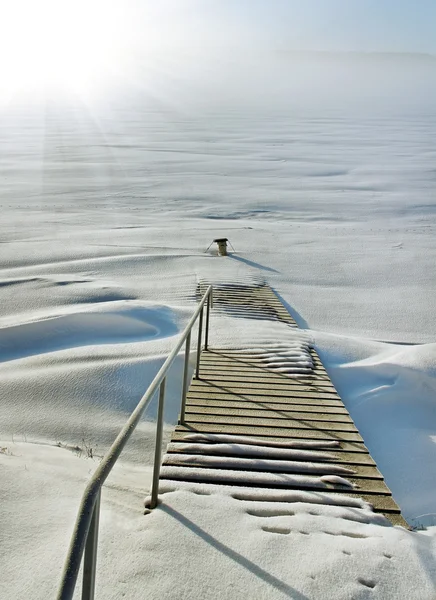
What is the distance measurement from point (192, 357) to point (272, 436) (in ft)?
7.62

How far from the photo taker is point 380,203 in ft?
70.6

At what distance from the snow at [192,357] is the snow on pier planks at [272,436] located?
0.05 meters

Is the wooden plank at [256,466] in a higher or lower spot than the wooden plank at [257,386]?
higher

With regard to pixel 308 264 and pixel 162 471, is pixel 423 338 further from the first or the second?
pixel 162 471

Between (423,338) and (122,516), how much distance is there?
6.68 metres

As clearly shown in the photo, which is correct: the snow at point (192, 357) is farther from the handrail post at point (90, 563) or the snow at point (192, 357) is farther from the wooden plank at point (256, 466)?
the handrail post at point (90, 563)

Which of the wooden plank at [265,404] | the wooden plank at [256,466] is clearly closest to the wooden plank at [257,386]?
the wooden plank at [265,404]

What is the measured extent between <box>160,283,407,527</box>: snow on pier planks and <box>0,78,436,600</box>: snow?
0.17 feet

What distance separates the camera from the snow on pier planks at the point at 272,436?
269 cm

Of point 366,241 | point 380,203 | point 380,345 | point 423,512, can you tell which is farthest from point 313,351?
point 380,203

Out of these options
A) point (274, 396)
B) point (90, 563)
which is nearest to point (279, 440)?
point (274, 396)

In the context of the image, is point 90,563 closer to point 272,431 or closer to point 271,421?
point 272,431

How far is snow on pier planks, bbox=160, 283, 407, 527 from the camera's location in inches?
106

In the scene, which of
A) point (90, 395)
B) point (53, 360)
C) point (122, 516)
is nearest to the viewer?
point (122, 516)
